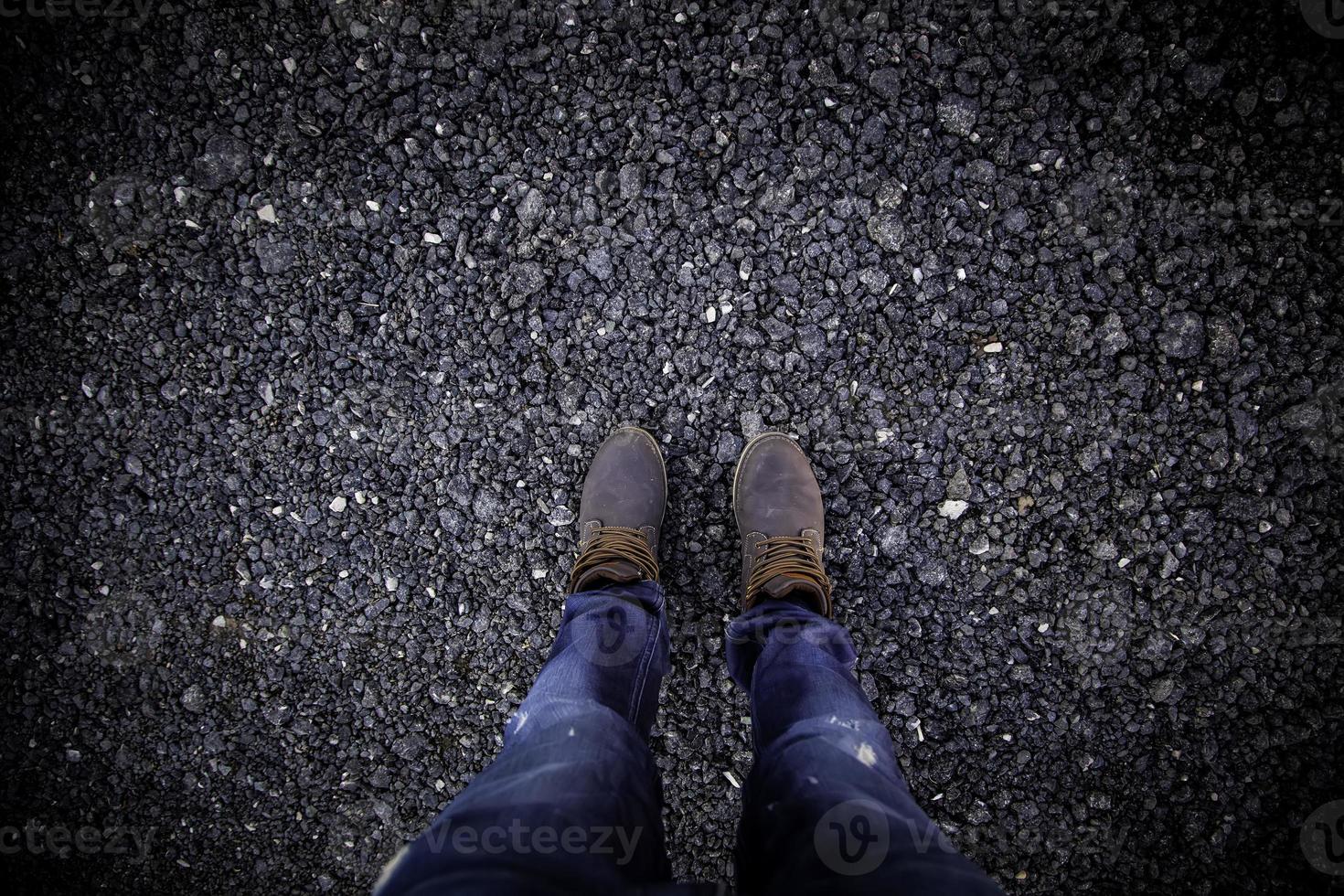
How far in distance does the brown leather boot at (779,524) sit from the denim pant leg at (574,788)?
356mm

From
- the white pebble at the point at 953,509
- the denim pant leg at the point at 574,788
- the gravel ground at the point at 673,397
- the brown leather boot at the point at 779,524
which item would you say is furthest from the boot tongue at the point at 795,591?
the white pebble at the point at 953,509

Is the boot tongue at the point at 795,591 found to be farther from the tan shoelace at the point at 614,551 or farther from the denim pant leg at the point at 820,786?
the tan shoelace at the point at 614,551

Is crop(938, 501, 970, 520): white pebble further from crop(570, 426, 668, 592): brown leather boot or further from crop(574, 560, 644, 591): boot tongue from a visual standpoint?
crop(574, 560, 644, 591): boot tongue

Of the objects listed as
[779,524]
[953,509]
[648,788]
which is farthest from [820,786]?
[953,509]

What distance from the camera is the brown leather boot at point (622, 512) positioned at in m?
2.05

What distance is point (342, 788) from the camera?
88.6 inches

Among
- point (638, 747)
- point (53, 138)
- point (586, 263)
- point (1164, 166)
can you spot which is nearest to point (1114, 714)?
point (638, 747)

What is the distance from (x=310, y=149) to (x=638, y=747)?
2239 millimetres

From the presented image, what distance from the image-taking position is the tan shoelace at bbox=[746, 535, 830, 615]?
2012 mm

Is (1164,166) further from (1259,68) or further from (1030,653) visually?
(1030,653)

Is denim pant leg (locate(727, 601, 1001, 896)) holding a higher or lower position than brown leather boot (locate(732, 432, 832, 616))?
lower

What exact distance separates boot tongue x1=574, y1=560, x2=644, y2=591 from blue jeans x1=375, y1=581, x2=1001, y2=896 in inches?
1.6

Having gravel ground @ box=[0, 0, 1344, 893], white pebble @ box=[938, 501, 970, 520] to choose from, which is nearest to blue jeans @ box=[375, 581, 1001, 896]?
gravel ground @ box=[0, 0, 1344, 893]

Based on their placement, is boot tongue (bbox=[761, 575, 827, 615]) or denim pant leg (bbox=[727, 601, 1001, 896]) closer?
denim pant leg (bbox=[727, 601, 1001, 896])
